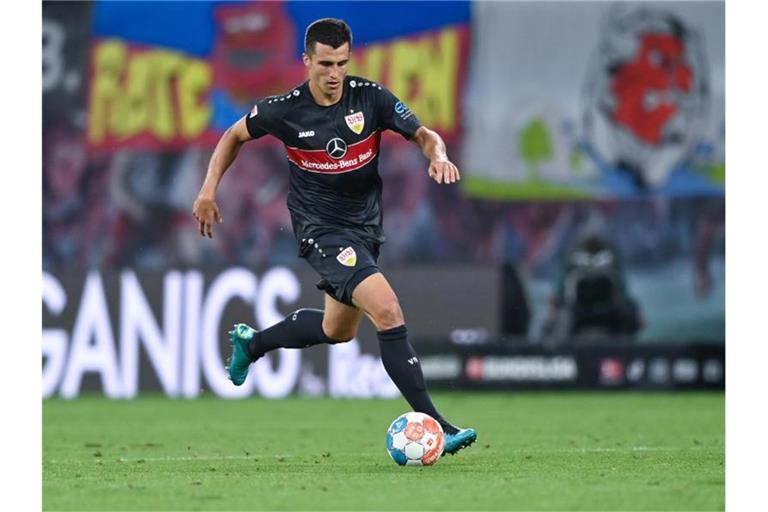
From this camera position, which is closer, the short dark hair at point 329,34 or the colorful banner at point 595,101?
the short dark hair at point 329,34

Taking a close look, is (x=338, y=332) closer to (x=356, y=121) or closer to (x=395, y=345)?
(x=395, y=345)

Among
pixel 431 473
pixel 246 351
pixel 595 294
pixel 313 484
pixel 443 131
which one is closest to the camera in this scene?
pixel 313 484

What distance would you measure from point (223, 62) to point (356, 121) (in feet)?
51.6

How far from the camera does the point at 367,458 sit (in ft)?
27.5

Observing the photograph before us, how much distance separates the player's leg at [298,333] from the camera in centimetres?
871

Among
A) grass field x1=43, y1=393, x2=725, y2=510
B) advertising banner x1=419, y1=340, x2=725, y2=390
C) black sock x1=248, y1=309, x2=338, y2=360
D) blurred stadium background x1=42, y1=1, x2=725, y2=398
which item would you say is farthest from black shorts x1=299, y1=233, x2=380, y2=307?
blurred stadium background x1=42, y1=1, x2=725, y2=398

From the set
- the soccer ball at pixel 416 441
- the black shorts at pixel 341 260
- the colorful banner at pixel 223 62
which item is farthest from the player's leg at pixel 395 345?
the colorful banner at pixel 223 62

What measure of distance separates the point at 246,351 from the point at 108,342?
6803mm

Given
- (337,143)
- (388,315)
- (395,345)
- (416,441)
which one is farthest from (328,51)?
(416,441)

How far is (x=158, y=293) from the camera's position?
15875 mm

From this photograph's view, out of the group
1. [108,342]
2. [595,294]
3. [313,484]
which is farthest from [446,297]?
[313,484]

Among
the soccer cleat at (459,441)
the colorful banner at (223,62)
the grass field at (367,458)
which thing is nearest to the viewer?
the grass field at (367,458)

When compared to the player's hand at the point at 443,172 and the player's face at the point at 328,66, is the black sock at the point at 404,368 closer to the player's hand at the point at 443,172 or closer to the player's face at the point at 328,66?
the player's hand at the point at 443,172

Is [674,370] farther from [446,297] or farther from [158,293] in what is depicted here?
[158,293]
